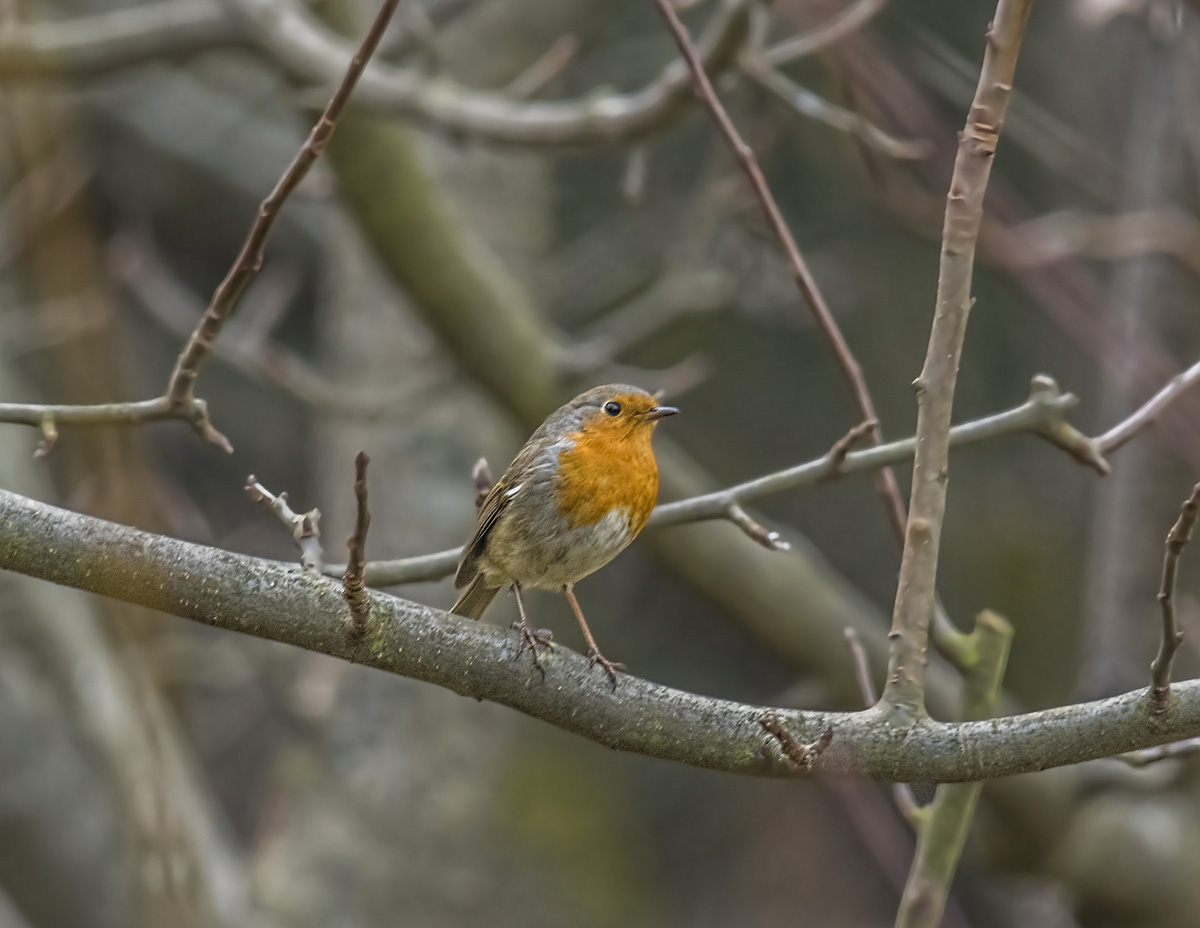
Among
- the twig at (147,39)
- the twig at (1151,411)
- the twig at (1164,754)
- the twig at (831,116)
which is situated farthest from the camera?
the twig at (147,39)

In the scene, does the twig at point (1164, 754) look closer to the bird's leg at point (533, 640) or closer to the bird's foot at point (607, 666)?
the bird's foot at point (607, 666)

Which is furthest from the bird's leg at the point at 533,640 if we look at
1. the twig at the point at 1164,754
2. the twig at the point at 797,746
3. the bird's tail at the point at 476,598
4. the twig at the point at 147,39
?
the twig at the point at 147,39

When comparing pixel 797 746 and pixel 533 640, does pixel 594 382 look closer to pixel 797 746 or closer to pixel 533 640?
pixel 533 640

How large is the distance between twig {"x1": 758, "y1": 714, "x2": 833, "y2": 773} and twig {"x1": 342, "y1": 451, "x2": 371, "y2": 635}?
61 centimetres

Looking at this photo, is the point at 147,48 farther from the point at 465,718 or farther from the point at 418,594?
the point at 465,718

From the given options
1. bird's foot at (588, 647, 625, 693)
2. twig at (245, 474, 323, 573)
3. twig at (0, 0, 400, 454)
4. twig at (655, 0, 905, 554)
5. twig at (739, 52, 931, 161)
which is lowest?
bird's foot at (588, 647, 625, 693)

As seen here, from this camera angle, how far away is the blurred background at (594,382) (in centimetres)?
425

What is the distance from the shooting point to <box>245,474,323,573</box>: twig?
211 centimetres

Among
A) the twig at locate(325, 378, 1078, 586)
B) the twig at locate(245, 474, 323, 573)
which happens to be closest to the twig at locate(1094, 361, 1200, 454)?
the twig at locate(325, 378, 1078, 586)

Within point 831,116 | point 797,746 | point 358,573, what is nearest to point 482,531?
point 358,573

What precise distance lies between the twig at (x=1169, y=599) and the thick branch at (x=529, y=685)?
0.14 feet

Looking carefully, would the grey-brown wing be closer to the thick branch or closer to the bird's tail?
the bird's tail

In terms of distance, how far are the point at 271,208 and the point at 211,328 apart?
32 cm

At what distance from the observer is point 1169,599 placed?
5.66 feet
